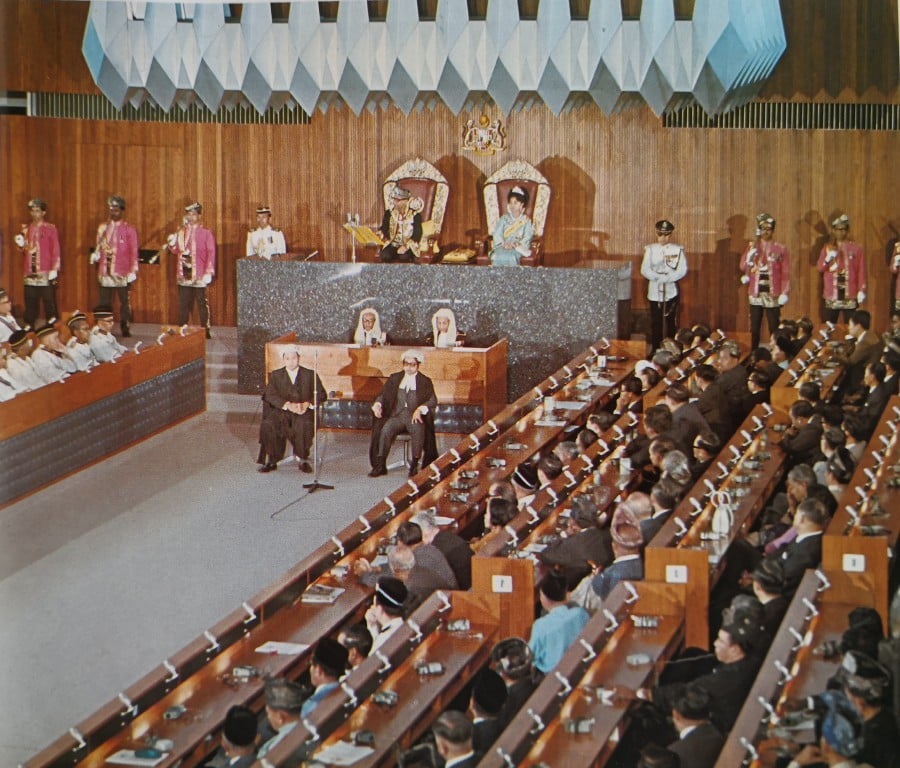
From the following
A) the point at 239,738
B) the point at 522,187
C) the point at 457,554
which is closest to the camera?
the point at 239,738

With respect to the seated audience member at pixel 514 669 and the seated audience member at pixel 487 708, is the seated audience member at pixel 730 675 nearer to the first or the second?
the seated audience member at pixel 514 669

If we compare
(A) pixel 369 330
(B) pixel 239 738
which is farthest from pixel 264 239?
(B) pixel 239 738

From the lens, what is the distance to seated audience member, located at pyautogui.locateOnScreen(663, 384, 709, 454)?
36.1 feet

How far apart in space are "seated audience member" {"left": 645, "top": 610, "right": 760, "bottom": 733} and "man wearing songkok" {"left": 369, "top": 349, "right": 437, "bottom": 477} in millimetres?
5497

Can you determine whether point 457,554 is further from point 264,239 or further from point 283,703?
point 264,239

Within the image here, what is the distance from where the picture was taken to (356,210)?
17188mm

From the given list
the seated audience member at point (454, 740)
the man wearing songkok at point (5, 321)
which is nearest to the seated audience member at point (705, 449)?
the seated audience member at point (454, 740)

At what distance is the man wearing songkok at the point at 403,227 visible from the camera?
15781mm

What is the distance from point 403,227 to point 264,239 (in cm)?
137

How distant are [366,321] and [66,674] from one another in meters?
5.77

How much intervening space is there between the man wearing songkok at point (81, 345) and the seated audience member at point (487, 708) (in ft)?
22.3

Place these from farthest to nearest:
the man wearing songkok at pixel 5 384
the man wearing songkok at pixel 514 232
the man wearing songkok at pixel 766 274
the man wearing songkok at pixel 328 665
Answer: the man wearing songkok at pixel 766 274 → the man wearing songkok at pixel 514 232 → the man wearing songkok at pixel 5 384 → the man wearing songkok at pixel 328 665

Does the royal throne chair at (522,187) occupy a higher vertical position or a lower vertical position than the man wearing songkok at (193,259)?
higher

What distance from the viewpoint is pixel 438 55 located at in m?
16.2
